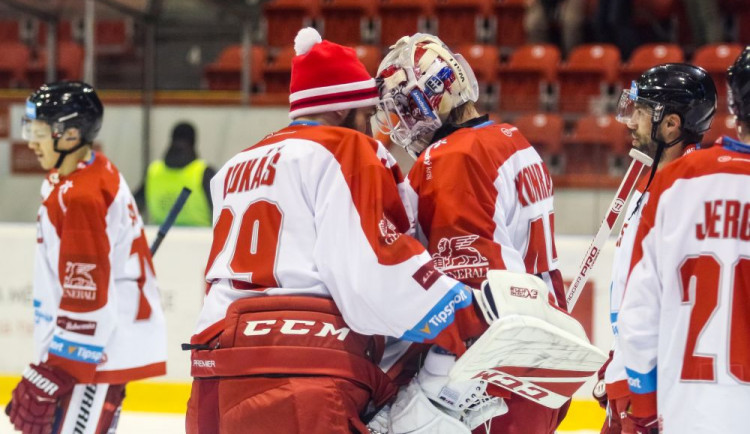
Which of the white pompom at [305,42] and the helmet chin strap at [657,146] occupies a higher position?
the white pompom at [305,42]

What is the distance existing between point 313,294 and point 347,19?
23.8ft

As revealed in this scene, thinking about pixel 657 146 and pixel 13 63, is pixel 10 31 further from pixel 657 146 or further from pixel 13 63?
pixel 657 146

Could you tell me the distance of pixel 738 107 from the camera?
2.04 m

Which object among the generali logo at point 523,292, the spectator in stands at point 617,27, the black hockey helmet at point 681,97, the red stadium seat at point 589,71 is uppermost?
the spectator in stands at point 617,27

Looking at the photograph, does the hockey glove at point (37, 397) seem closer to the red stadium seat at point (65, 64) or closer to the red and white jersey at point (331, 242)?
the red and white jersey at point (331, 242)

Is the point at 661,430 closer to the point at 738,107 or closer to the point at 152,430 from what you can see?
the point at 738,107

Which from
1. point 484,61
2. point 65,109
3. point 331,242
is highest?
point 484,61

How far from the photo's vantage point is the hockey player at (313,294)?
1.96 meters

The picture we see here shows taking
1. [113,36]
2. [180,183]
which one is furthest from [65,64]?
[180,183]

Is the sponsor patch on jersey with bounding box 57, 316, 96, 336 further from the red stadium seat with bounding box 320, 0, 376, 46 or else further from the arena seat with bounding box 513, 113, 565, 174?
the red stadium seat with bounding box 320, 0, 376, 46

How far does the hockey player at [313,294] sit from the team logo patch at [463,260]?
0.44ft

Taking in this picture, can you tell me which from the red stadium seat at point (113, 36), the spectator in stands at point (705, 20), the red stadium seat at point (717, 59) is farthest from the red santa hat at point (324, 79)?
the spectator in stands at point (705, 20)

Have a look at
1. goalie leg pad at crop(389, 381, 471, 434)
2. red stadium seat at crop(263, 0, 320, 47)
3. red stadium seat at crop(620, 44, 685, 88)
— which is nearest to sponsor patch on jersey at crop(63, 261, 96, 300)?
goalie leg pad at crop(389, 381, 471, 434)

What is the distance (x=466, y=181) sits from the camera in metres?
2.21
